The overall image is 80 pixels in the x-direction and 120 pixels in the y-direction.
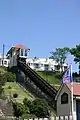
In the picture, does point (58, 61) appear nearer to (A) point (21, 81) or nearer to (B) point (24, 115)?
(A) point (21, 81)

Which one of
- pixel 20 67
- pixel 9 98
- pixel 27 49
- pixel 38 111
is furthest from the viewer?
pixel 27 49

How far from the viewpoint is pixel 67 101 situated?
46812 millimetres

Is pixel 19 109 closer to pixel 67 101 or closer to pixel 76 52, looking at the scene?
pixel 67 101

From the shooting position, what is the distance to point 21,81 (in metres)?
67.1

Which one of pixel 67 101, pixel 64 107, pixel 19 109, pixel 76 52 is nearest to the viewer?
pixel 19 109

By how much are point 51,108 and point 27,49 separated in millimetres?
46803

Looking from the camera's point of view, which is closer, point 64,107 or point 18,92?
point 64,107

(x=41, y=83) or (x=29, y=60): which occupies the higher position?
(x=29, y=60)

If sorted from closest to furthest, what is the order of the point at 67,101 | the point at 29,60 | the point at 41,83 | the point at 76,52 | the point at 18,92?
the point at 67,101
the point at 18,92
the point at 41,83
the point at 76,52
the point at 29,60

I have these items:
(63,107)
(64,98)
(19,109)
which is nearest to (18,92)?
(63,107)

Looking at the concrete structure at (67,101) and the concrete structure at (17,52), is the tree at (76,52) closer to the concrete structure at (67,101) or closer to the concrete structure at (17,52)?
the concrete structure at (17,52)

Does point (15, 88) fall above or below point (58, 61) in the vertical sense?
below

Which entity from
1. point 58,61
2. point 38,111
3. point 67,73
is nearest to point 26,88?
point 38,111

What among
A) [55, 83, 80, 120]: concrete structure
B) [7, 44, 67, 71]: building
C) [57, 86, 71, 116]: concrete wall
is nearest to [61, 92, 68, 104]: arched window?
[55, 83, 80, 120]: concrete structure
